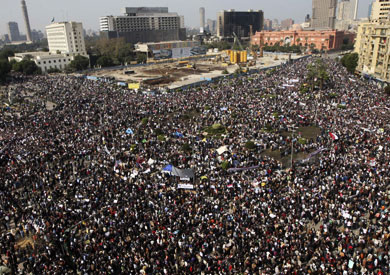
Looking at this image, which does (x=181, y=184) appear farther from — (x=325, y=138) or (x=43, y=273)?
(x=325, y=138)

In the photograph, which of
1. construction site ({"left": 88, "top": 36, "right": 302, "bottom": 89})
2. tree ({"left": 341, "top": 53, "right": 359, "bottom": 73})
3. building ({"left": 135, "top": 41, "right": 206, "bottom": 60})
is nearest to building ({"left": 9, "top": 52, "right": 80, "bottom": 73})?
A: construction site ({"left": 88, "top": 36, "right": 302, "bottom": 89})

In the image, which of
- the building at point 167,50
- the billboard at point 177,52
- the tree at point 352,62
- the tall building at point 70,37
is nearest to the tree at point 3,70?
the tall building at point 70,37

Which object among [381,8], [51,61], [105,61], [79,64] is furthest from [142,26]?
[381,8]

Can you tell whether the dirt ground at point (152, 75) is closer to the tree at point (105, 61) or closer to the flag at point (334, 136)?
the tree at point (105, 61)

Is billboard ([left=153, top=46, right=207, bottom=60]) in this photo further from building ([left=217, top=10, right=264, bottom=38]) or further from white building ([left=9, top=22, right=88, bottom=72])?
building ([left=217, top=10, right=264, bottom=38])

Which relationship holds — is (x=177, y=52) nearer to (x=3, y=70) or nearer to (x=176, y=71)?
(x=176, y=71)
